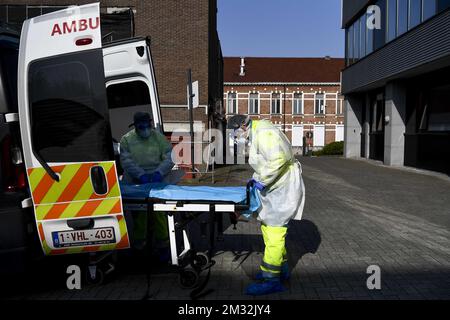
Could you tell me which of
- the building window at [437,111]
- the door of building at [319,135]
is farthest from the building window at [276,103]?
the building window at [437,111]

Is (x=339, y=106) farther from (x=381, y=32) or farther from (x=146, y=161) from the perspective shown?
(x=146, y=161)

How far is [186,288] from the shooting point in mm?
4469

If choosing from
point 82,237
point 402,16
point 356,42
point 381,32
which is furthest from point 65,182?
point 356,42

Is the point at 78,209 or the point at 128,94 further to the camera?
the point at 128,94

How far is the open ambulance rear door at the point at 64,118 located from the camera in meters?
3.83

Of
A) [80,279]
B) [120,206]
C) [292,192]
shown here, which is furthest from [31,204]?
[292,192]

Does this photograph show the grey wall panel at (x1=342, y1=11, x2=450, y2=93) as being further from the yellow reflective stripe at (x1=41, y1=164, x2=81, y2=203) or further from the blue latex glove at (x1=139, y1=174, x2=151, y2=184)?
the yellow reflective stripe at (x1=41, y1=164, x2=81, y2=203)

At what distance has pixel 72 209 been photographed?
394cm

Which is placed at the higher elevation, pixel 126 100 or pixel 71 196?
pixel 126 100

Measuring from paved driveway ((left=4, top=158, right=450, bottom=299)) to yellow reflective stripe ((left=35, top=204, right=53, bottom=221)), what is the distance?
2.93 feet

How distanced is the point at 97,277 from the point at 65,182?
4.13 ft

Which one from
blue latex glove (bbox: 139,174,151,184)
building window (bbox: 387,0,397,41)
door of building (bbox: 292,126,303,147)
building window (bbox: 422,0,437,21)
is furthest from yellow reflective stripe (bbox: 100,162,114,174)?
door of building (bbox: 292,126,303,147)

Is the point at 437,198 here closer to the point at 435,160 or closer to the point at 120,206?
the point at 435,160

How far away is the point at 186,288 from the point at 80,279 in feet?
3.70
